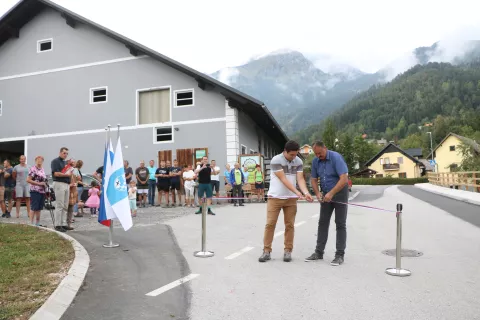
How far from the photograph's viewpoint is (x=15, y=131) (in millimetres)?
23844

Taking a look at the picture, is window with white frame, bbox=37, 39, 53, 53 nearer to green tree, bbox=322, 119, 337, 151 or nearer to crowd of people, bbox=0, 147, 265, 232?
crowd of people, bbox=0, 147, 265, 232

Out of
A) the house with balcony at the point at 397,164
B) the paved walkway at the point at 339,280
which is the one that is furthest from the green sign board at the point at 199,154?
the house with balcony at the point at 397,164

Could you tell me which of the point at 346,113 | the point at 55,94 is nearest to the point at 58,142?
the point at 55,94

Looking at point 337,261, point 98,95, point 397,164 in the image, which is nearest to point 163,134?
point 98,95

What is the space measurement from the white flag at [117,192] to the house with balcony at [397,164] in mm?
89982

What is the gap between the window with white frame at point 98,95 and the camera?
22.6 metres

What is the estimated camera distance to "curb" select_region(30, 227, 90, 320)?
399cm

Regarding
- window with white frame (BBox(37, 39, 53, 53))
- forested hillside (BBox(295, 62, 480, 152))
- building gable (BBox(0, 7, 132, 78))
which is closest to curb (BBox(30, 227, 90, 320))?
building gable (BBox(0, 7, 132, 78))

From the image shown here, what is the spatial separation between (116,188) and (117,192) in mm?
74

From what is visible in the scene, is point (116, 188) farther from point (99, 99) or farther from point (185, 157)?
point (99, 99)

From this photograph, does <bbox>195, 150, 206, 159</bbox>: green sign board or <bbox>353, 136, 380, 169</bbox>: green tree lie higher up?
<bbox>353, 136, 380, 169</bbox>: green tree

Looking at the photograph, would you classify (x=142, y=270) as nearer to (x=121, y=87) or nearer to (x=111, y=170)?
(x=111, y=170)

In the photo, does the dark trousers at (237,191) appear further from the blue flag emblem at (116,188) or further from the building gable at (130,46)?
the blue flag emblem at (116,188)

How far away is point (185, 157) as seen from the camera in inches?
817
